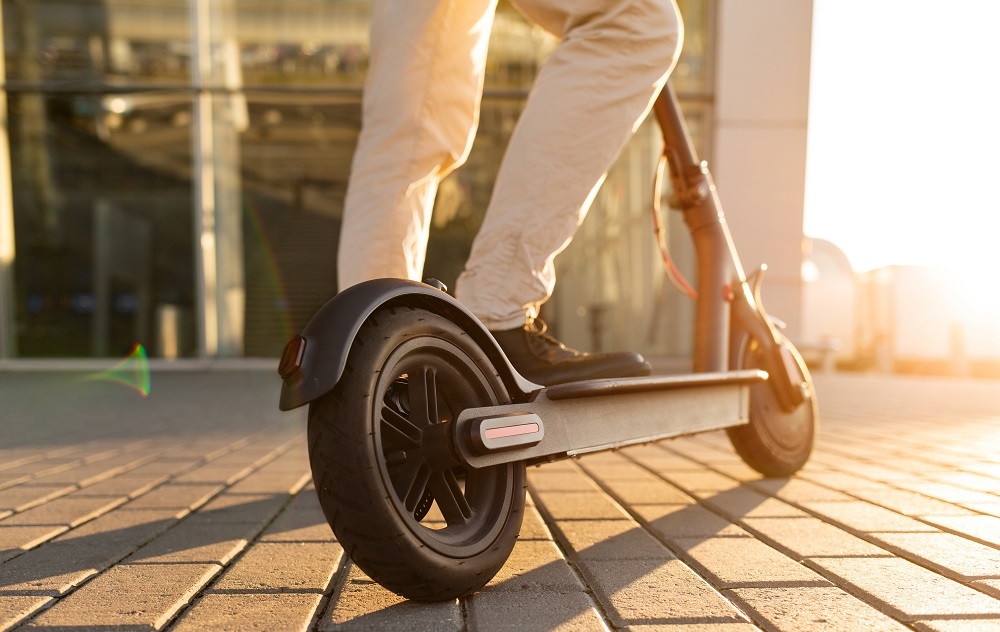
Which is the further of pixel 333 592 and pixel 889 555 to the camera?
pixel 889 555

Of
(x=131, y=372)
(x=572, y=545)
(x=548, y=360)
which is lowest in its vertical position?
(x=131, y=372)

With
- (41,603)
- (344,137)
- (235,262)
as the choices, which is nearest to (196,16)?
(344,137)

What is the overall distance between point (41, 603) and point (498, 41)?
26.2 ft

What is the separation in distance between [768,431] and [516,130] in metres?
1.25

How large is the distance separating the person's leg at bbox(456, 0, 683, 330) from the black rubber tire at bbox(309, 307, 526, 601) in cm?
30

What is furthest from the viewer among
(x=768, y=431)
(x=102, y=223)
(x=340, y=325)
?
(x=102, y=223)

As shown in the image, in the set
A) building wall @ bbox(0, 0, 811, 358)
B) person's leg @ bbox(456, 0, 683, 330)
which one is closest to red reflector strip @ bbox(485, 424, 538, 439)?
person's leg @ bbox(456, 0, 683, 330)

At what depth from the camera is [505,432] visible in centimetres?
135

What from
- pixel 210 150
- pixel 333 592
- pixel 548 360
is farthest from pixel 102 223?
pixel 333 592

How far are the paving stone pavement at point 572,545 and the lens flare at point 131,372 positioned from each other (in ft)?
15.9

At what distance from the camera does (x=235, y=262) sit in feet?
29.6

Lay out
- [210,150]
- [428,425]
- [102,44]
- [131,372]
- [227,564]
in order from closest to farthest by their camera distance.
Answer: [428,425] → [227,564] → [210,150] → [131,372] → [102,44]

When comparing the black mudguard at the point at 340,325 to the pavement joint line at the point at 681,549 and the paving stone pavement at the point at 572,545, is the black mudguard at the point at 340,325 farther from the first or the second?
the pavement joint line at the point at 681,549

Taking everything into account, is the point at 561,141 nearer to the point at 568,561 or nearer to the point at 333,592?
the point at 568,561
